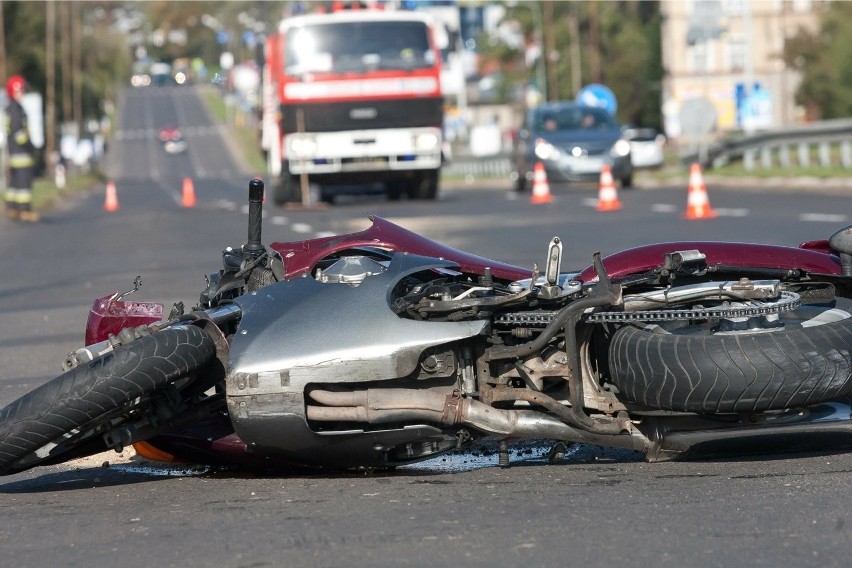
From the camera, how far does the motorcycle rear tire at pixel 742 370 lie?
16.0ft

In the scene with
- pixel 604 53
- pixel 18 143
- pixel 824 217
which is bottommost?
pixel 824 217

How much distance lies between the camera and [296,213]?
974 inches

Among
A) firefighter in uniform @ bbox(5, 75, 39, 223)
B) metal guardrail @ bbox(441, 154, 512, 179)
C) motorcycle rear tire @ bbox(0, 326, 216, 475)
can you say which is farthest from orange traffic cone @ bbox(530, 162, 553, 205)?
metal guardrail @ bbox(441, 154, 512, 179)

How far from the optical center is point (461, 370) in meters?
5.11

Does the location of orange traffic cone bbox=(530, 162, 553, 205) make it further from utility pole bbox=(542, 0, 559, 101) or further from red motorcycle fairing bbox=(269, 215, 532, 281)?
utility pole bbox=(542, 0, 559, 101)

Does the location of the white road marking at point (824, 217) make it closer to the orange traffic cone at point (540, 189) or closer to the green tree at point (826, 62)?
the orange traffic cone at point (540, 189)

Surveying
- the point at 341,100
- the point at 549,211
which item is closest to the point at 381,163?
the point at 341,100

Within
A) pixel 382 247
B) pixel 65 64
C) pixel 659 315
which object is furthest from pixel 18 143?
pixel 65 64

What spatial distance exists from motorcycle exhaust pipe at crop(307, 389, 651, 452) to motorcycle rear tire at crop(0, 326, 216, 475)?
43 centimetres

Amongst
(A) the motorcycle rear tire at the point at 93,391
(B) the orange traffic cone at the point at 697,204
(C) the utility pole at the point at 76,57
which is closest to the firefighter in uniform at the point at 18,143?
(B) the orange traffic cone at the point at 697,204

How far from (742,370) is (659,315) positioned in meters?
0.34

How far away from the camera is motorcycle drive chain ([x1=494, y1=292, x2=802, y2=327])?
16.3 feet

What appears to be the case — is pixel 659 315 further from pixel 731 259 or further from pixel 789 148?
pixel 789 148

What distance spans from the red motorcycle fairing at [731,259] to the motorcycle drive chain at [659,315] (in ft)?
0.91
